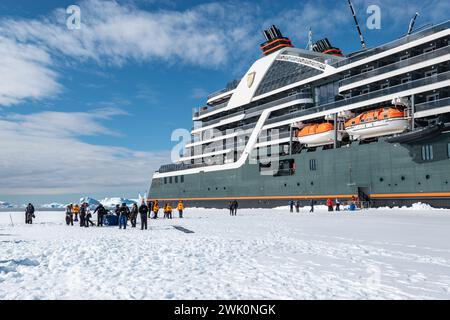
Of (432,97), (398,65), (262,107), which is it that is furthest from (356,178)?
(262,107)

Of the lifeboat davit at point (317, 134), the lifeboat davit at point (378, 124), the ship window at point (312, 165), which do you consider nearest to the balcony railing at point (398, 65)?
the lifeboat davit at point (378, 124)

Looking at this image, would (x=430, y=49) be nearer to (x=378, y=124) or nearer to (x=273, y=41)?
(x=378, y=124)

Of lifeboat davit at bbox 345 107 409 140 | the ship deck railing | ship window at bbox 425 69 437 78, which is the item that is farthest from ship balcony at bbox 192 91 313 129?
ship window at bbox 425 69 437 78

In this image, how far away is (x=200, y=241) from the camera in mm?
12039

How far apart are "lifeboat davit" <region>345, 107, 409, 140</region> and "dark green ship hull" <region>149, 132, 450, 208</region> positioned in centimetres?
97

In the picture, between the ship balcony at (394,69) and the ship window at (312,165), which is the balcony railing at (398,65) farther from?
the ship window at (312,165)

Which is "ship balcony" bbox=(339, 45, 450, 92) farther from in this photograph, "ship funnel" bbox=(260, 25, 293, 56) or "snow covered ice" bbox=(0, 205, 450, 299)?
"snow covered ice" bbox=(0, 205, 450, 299)

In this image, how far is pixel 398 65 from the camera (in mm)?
27969

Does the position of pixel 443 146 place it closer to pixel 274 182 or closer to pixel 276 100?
pixel 274 182

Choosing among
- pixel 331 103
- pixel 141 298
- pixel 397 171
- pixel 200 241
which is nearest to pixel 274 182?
pixel 331 103

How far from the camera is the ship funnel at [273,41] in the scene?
147ft

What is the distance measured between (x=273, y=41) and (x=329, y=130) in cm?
1823

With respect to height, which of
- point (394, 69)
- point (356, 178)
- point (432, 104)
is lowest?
point (356, 178)

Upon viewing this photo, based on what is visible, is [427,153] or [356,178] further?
[356,178]
